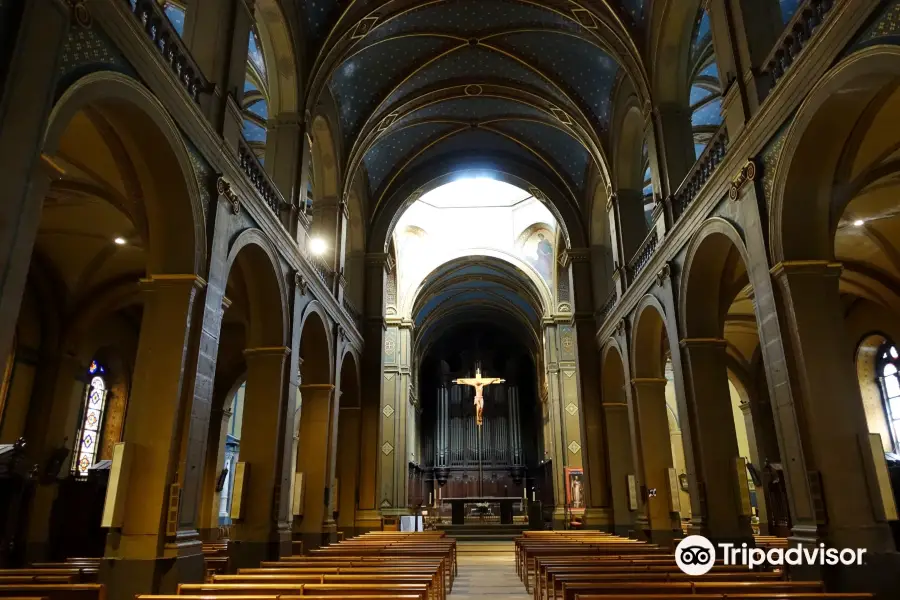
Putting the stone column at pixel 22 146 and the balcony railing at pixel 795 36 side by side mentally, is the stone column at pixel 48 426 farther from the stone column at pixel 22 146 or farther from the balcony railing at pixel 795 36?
the balcony railing at pixel 795 36

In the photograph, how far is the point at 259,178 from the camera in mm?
9055

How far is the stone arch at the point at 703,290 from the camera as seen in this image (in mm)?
8633

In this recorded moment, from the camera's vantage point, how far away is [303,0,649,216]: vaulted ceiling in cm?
1117

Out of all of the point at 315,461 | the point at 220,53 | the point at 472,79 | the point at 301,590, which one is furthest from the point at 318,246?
the point at 301,590

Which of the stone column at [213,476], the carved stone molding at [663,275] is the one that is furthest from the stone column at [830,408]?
the stone column at [213,476]

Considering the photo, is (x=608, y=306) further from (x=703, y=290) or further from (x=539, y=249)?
(x=539, y=249)

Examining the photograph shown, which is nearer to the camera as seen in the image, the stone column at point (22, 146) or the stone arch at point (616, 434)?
the stone column at point (22, 146)

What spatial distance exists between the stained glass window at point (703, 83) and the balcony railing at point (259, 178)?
22.2 ft

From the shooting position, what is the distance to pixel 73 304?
1236 centimetres

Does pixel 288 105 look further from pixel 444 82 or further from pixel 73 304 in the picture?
pixel 73 304

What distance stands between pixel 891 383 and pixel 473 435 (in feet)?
68.5

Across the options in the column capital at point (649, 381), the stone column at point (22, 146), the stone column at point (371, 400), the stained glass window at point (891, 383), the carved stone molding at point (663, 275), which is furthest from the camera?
the stone column at point (371, 400)

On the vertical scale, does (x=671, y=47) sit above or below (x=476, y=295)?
below

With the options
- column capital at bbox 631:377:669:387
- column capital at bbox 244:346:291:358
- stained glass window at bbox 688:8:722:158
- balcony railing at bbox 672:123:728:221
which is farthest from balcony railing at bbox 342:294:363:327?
stained glass window at bbox 688:8:722:158
